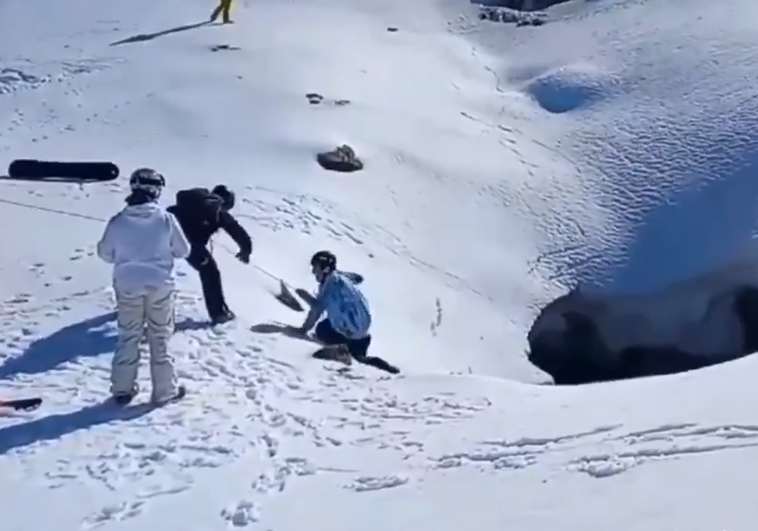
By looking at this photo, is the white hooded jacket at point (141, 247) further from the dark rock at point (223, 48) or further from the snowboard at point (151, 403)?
the dark rock at point (223, 48)

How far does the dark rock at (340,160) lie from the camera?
70.8ft

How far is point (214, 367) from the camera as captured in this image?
11828mm

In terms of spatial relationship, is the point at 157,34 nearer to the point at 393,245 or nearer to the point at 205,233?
the point at 393,245

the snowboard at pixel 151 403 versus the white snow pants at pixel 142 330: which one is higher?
the white snow pants at pixel 142 330

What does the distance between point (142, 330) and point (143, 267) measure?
0.61 m

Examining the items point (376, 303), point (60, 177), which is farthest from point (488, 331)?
point (60, 177)

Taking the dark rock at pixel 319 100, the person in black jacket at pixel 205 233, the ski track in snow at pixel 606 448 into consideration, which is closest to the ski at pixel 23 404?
the person in black jacket at pixel 205 233

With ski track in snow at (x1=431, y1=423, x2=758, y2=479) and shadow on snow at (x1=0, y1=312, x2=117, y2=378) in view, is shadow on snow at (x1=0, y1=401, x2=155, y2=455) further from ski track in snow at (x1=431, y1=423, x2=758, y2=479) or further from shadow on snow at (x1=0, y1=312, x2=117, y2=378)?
ski track in snow at (x1=431, y1=423, x2=758, y2=479)

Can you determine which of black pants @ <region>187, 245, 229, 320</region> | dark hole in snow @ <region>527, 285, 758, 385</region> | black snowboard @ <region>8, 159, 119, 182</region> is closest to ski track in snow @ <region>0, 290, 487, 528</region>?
black pants @ <region>187, 245, 229, 320</region>

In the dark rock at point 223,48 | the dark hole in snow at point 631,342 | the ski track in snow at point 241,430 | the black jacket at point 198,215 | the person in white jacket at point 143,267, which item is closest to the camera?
the ski track in snow at point 241,430

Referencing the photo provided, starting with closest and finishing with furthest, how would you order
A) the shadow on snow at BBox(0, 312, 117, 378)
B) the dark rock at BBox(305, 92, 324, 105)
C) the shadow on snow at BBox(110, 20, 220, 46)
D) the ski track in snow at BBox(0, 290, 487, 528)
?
the ski track in snow at BBox(0, 290, 487, 528) → the shadow on snow at BBox(0, 312, 117, 378) → the dark rock at BBox(305, 92, 324, 105) → the shadow on snow at BBox(110, 20, 220, 46)

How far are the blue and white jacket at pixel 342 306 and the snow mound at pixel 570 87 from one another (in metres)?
14.3

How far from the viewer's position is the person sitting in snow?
1328 centimetres

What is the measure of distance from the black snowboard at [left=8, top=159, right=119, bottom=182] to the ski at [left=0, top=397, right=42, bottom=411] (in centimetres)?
762
